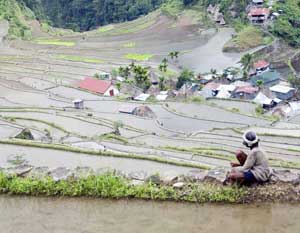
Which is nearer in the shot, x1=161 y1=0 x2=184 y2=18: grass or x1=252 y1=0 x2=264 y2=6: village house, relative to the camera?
x1=252 y1=0 x2=264 y2=6: village house

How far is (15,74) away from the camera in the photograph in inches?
1341

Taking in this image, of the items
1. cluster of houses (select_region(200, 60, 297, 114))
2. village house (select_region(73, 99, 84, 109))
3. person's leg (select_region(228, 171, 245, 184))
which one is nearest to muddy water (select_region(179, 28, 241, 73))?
cluster of houses (select_region(200, 60, 297, 114))

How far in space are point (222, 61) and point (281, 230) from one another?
35.7 m

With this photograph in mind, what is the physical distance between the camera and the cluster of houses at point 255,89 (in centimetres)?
3183

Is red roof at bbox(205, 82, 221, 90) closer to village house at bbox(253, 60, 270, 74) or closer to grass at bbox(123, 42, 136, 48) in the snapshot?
village house at bbox(253, 60, 270, 74)

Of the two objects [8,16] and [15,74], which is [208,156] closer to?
[15,74]

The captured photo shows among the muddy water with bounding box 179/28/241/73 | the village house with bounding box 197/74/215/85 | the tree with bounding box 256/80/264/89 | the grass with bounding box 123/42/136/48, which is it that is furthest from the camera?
the grass with bounding box 123/42/136/48

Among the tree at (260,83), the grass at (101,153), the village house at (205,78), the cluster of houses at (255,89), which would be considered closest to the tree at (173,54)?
the village house at (205,78)

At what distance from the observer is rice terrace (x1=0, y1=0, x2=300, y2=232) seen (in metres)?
6.51

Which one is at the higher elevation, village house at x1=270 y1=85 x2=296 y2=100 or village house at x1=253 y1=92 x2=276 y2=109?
village house at x1=253 y1=92 x2=276 y2=109

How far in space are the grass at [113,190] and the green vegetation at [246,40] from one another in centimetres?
3652

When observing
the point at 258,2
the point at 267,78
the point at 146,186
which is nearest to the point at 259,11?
the point at 258,2

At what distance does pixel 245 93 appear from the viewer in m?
32.4

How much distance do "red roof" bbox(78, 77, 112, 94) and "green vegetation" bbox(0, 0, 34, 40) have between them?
15.5 metres
